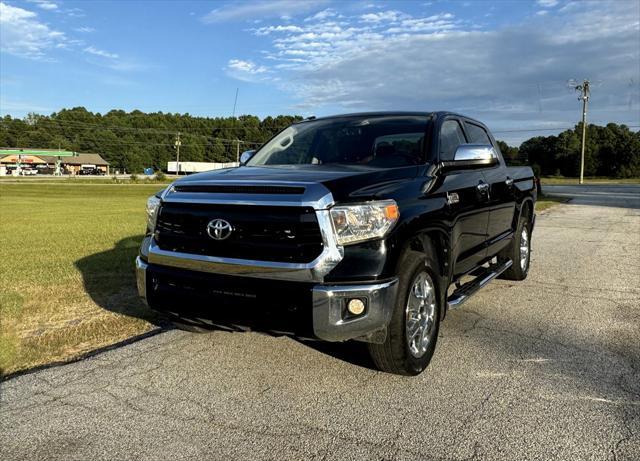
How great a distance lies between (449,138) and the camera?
4.81 meters

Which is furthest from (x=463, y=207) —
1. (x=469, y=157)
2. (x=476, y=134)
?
(x=476, y=134)

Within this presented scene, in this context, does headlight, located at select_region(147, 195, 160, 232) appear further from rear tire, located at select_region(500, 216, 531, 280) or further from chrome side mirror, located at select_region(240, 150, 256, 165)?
rear tire, located at select_region(500, 216, 531, 280)

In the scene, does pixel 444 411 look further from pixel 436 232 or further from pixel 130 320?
pixel 130 320

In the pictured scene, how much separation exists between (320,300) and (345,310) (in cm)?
17

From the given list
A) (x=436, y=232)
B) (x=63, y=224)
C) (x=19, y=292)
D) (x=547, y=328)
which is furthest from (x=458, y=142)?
(x=63, y=224)

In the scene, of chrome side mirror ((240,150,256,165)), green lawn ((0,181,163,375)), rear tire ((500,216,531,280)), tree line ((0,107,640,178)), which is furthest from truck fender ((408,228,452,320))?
tree line ((0,107,640,178))

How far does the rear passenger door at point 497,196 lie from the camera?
5.26 metres

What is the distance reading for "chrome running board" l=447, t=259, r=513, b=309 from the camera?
425 cm

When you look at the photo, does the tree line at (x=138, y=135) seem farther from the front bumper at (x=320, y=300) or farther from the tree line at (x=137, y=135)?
the front bumper at (x=320, y=300)

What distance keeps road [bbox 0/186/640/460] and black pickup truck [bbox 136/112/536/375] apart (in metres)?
0.36

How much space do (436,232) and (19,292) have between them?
4.88 m

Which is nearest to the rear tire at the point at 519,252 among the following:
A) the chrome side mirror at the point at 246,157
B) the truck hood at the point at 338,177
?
the truck hood at the point at 338,177

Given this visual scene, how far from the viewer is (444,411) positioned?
3.13m

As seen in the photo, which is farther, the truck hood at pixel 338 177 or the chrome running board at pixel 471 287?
the chrome running board at pixel 471 287
